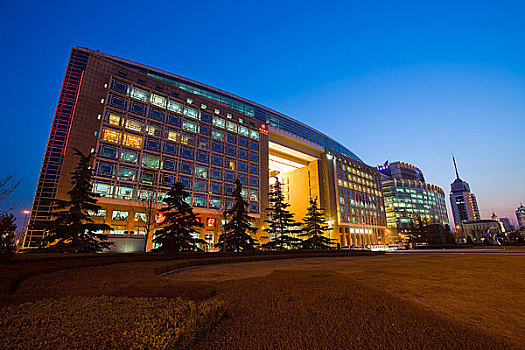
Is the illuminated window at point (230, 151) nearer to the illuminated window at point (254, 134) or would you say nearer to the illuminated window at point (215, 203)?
the illuminated window at point (254, 134)

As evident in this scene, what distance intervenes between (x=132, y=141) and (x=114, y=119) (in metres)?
4.44

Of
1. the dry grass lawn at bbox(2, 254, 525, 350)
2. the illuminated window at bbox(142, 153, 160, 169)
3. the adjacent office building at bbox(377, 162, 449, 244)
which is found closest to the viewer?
the dry grass lawn at bbox(2, 254, 525, 350)

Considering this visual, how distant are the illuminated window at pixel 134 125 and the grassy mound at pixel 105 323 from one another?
4539cm

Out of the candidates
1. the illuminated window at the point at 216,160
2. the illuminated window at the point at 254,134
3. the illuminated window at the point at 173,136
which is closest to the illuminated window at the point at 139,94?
the illuminated window at the point at 173,136

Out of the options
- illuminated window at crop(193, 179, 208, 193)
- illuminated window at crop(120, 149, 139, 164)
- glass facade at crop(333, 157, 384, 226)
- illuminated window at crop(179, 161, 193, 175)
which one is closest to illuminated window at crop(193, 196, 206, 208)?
illuminated window at crop(193, 179, 208, 193)

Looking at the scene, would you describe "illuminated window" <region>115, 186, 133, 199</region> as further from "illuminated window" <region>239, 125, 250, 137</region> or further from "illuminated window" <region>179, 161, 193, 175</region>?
"illuminated window" <region>239, 125, 250, 137</region>

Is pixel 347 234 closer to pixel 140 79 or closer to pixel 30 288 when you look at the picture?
pixel 140 79

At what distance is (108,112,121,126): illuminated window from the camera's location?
42.6m

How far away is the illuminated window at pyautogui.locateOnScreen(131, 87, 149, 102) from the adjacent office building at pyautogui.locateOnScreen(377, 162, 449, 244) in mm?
125854

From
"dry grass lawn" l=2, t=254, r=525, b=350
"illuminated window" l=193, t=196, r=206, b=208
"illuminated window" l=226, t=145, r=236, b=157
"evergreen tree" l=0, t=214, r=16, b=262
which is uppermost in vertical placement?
"illuminated window" l=226, t=145, r=236, b=157

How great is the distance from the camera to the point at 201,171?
51.7 meters

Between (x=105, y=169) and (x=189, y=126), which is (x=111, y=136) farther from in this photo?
(x=189, y=126)

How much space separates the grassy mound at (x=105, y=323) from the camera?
9.99ft

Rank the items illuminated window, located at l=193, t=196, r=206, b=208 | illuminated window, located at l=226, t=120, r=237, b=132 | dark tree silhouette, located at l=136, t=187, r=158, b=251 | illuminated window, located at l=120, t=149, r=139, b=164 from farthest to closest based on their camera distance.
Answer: illuminated window, located at l=226, t=120, r=237, b=132
illuminated window, located at l=193, t=196, r=206, b=208
illuminated window, located at l=120, t=149, r=139, b=164
dark tree silhouette, located at l=136, t=187, r=158, b=251
